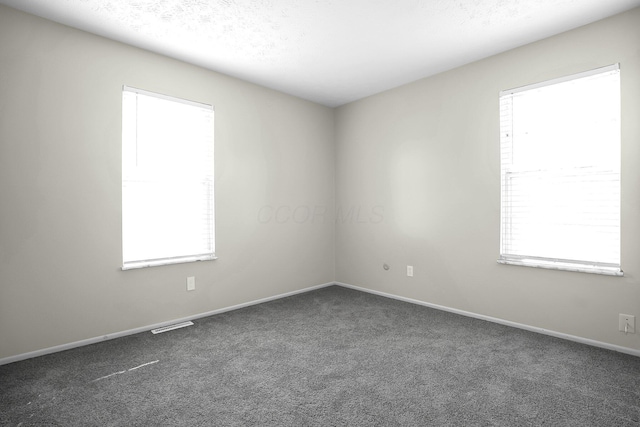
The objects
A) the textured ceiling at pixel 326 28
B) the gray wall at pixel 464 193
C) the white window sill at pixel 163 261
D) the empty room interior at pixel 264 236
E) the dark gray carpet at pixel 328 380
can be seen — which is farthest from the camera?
the white window sill at pixel 163 261

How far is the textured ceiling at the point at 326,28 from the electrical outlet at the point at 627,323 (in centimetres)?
238

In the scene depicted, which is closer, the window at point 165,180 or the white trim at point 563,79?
the white trim at point 563,79

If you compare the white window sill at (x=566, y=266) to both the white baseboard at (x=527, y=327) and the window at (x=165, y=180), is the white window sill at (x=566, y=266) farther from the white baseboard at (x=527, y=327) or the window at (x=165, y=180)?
the window at (x=165, y=180)

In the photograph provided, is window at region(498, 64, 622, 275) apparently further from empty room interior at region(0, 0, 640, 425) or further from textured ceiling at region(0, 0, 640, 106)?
textured ceiling at region(0, 0, 640, 106)

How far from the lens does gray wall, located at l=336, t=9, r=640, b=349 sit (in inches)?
101

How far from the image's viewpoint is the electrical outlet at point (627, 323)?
2520mm

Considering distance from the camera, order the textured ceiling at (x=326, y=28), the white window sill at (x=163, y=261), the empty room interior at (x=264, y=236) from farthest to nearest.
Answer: the white window sill at (x=163, y=261) < the textured ceiling at (x=326, y=28) < the empty room interior at (x=264, y=236)

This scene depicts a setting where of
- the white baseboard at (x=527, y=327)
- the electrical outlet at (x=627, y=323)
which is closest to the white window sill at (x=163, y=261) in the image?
the white baseboard at (x=527, y=327)

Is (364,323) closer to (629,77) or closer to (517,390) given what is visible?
(517,390)

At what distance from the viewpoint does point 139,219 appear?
310cm

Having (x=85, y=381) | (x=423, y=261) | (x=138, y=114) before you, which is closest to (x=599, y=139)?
(x=423, y=261)

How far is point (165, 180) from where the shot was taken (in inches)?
128

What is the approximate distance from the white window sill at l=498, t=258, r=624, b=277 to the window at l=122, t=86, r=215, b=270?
123 inches

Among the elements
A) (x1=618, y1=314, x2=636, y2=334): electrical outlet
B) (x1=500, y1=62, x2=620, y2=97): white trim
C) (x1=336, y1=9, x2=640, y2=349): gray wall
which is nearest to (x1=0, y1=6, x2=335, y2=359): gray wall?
(x1=336, y1=9, x2=640, y2=349): gray wall
